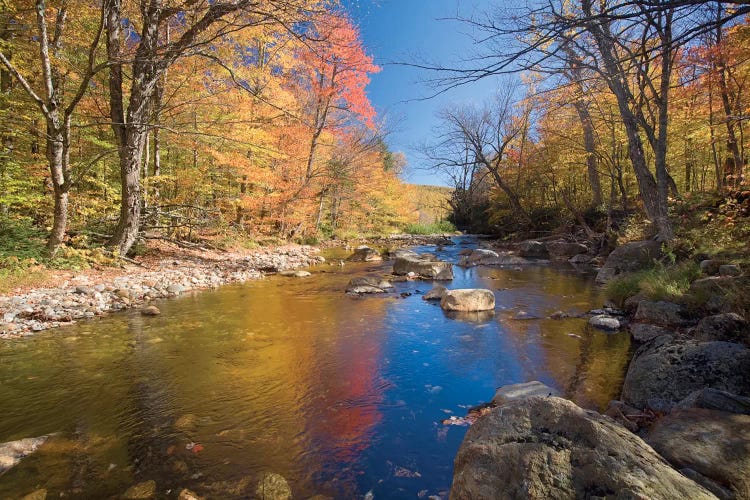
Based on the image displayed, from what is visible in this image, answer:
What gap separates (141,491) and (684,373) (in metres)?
4.38

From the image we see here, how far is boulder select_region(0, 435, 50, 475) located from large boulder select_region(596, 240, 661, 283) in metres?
10.2

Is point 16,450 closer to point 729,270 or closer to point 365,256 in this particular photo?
point 729,270

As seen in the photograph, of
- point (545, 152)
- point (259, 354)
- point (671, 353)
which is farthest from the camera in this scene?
point (545, 152)

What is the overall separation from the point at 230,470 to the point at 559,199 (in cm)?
2437

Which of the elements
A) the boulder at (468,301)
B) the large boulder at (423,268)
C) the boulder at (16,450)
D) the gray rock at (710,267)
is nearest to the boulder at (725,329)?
the gray rock at (710,267)

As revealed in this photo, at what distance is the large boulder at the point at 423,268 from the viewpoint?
426 inches

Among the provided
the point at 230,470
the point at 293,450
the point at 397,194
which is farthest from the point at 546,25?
the point at 397,194

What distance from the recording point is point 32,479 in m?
2.52

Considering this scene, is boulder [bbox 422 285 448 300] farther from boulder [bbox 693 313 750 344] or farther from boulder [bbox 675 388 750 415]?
boulder [bbox 675 388 750 415]

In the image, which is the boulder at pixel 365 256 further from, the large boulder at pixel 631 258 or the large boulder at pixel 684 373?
the large boulder at pixel 684 373

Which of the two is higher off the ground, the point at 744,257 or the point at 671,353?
the point at 744,257

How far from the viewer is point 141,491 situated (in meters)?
2.44

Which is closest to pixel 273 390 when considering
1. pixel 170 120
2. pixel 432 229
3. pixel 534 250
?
pixel 170 120

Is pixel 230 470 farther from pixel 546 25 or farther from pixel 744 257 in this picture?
pixel 744 257
